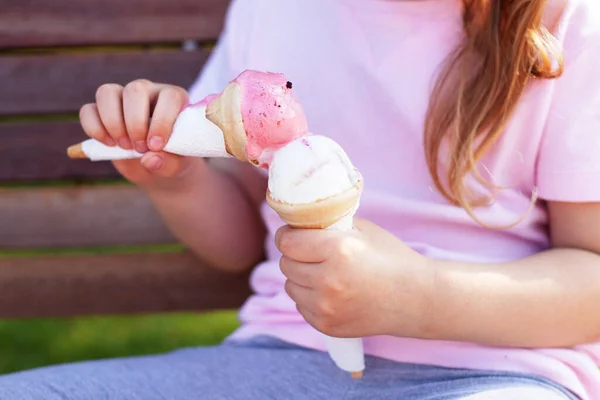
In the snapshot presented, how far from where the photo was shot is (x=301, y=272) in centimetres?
90

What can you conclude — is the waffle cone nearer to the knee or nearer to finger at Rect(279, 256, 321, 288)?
finger at Rect(279, 256, 321, 288)

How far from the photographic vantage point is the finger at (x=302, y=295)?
2.99 feet

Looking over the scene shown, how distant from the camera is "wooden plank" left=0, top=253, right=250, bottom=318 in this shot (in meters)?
1.52

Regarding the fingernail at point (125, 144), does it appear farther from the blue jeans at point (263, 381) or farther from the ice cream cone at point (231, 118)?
the blue jeans at point (263, 381)

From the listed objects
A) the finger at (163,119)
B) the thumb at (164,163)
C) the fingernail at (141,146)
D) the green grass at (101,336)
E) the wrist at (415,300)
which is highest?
the finger at (163,119)

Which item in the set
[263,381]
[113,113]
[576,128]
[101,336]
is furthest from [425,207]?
[101,336]

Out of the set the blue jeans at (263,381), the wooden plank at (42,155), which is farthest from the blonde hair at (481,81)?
the wooden plank at (42,155)

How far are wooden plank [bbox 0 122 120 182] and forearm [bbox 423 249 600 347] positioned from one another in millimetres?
798

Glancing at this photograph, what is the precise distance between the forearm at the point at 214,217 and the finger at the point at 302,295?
1.04 ft

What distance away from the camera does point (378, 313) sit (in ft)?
3.08

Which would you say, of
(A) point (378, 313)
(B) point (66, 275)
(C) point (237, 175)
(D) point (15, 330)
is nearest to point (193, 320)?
(D) point (15, 330)

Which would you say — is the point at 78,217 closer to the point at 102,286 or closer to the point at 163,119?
the point at 102,286

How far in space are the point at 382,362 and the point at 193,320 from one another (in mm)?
1151

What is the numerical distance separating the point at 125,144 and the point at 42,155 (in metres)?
0.56
